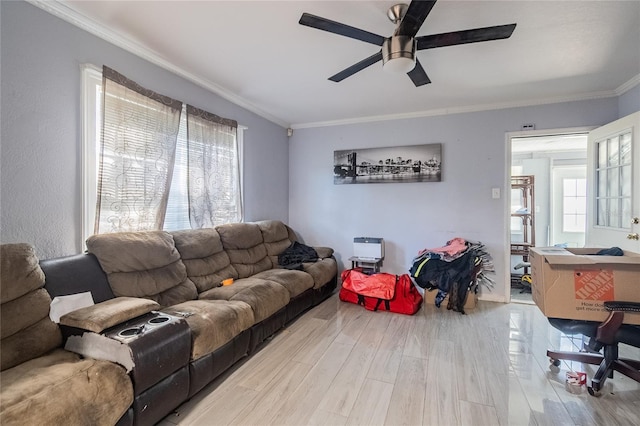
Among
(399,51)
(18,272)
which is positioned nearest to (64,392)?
(18,272)

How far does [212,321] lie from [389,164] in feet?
10.3

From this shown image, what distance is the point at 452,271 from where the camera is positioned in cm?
340

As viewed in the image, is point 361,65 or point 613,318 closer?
point 613,318

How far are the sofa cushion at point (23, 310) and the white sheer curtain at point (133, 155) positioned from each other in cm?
61

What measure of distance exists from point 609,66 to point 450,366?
300cm

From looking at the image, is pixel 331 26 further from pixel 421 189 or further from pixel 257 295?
pixel 421 189

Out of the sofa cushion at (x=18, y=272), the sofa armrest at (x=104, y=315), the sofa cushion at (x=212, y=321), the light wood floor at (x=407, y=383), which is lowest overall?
the light wood floor at (x=407, y=383)

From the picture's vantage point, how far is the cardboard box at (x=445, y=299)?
11.4ft

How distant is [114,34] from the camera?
2.24 m

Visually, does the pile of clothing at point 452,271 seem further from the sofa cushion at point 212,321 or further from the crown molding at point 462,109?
the sofa cushion at point 212,321

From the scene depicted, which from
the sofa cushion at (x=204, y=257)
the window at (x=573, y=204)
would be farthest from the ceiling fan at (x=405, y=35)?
the window at (x=573, y=204)

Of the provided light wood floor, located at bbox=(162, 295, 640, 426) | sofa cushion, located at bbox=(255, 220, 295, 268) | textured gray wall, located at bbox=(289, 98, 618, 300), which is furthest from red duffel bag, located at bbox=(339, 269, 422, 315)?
sofa cushion, located at bbox=(255, 220, 295, 268)

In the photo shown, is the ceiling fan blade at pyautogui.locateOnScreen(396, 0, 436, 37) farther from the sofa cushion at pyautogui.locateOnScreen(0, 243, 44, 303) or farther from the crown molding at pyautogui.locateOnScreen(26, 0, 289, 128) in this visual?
the sofa cushion at pyautogui.locateOnScreen(0, 243, 44, 303)

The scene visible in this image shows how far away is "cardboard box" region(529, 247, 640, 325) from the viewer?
1.88 m
